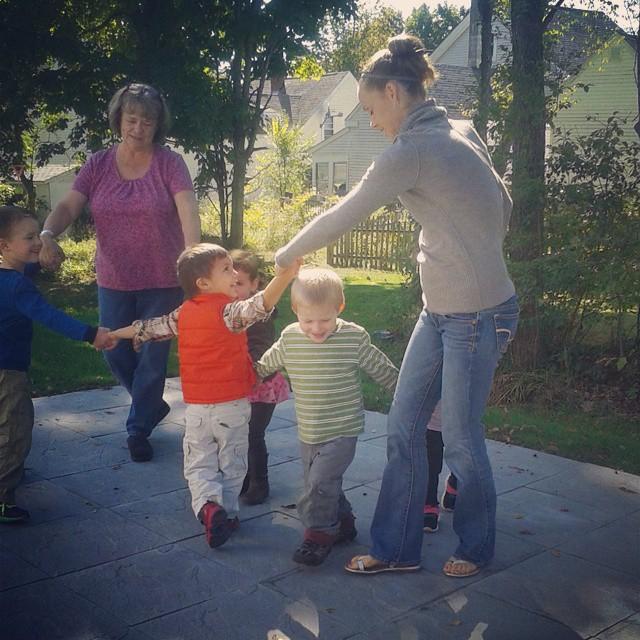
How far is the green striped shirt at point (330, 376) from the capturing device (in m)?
3.96

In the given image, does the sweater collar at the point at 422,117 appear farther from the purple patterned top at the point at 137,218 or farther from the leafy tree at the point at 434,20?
the leafy tree at the point at 434,20

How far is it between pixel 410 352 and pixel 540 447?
2444 millimetres

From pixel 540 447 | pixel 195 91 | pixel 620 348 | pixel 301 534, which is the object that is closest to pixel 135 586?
pixel 301 534

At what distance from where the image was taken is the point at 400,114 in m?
3.54

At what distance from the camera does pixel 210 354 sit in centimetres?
420

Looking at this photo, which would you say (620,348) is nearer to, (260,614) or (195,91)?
(260,614)

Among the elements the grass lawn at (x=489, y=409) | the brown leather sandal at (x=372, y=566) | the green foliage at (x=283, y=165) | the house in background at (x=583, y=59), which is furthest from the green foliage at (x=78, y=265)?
the brown leather sandal at (x=372, y=566)

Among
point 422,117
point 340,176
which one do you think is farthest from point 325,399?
point 340,176

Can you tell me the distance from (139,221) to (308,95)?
52161 millimetres

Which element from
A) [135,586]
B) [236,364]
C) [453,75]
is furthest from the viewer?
[453,75]

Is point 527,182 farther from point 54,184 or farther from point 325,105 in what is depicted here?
point 325,105

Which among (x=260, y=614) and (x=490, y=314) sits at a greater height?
(x=490, y=314)

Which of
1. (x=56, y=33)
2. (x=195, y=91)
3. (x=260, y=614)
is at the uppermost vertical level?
(x=56, y=33)

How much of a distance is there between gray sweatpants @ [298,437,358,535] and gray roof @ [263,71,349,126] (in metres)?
50.1
